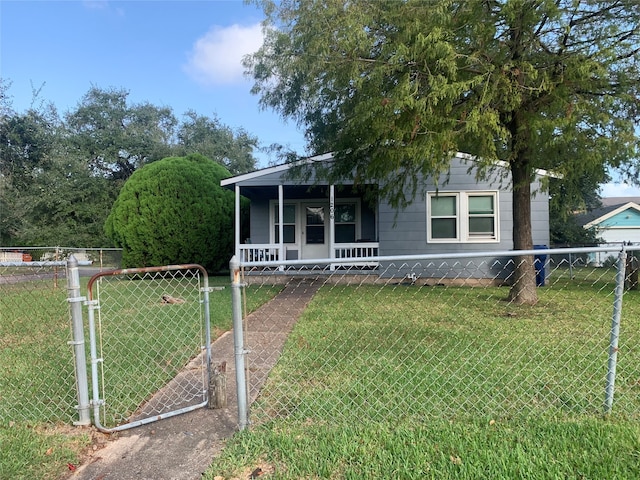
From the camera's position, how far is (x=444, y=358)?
432 centimetres

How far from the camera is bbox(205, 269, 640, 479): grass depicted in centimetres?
240

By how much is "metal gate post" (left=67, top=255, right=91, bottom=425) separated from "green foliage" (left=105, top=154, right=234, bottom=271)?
10.7 meters

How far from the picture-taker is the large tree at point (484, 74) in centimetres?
608

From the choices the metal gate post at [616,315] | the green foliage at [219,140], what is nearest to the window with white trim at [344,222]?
the metal gate post at [616,315]

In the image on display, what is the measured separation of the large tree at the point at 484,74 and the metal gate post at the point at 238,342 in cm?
429

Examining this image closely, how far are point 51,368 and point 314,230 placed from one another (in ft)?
32.7

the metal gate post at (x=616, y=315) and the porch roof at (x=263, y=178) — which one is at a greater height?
the porch roof at (x=263, y=178)

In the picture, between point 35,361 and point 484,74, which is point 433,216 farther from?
point 35,361

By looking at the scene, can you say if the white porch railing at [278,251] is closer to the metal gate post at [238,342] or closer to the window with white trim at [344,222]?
the window with white trim at [344,222]

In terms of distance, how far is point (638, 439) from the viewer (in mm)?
2596

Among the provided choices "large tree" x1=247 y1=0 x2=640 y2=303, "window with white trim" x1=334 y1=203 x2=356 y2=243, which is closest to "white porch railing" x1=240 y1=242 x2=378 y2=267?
"window with white trim" x1=334 y1=203 x2=356 y2=243

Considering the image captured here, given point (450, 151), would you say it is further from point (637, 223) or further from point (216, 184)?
point (637, 223)

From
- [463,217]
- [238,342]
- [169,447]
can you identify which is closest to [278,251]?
[463,217]

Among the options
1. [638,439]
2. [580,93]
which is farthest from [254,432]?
[580,93]
